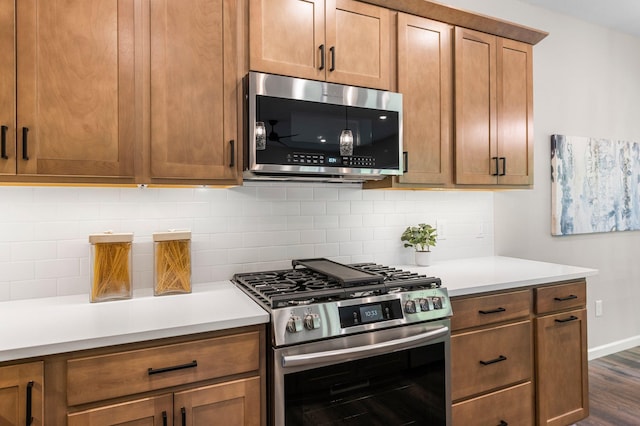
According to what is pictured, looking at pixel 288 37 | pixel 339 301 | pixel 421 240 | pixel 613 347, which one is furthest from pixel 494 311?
pixel 613 347

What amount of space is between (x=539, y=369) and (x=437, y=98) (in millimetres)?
1576

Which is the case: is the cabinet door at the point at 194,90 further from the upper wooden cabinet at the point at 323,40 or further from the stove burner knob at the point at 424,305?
the stove burner knob at the point at 424,305

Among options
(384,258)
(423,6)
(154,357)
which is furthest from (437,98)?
(154,357)

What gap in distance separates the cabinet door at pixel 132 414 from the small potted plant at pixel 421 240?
163 centimetres

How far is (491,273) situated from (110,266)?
1931mm

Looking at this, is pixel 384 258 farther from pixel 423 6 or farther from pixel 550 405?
pixel 423 6

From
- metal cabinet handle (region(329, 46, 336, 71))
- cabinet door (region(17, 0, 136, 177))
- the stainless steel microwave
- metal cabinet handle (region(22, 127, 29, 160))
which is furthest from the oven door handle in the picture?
metal cabinet handle (region(329, 46, 336, 71))

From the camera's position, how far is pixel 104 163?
156 centimetres

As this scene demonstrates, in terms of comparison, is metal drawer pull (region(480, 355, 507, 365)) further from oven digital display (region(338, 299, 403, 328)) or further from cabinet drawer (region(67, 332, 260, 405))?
cabinet drawer (region(67, 332, 260, 405))

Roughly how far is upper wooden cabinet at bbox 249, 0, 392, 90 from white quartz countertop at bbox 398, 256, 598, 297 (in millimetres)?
1071

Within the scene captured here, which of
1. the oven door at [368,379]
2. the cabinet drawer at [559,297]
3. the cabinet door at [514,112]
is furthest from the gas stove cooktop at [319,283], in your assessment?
the cabinet door at [514,112]

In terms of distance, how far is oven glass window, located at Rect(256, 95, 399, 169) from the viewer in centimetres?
176

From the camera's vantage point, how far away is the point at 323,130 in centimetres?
188

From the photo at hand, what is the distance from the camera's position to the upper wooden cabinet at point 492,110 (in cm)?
234
